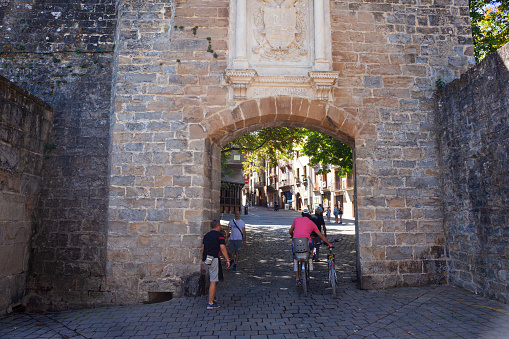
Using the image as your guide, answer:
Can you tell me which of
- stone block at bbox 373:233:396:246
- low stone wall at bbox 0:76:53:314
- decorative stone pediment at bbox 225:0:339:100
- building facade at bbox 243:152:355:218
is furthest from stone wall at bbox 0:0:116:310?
building facade at bbox 243:152:355:218

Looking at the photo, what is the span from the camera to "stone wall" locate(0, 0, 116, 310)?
226 inches

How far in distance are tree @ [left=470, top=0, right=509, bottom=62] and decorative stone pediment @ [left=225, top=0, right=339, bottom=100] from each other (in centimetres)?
555

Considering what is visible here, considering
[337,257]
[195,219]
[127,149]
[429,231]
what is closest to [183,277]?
[195,219]

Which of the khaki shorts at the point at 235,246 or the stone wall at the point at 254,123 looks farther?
the khaki shorts at the point at 235,246

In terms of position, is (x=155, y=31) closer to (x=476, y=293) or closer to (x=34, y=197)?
(x=34, y=197)

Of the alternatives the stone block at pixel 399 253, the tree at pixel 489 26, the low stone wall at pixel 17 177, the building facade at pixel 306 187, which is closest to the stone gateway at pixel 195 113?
the stone block at pixel 399 253

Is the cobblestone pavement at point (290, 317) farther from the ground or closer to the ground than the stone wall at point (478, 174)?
closer to the ground

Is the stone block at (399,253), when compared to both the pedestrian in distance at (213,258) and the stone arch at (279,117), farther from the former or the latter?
the pedestrian in distance at (213,258)

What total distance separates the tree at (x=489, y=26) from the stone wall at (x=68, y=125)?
9432 millimetres

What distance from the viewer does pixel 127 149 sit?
5.90 m

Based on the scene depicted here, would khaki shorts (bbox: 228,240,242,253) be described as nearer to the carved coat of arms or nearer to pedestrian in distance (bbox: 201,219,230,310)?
pedestrian in distance (bbox: 201,219,230,310)

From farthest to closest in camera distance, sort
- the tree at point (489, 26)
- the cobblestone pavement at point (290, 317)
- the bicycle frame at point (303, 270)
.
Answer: the tree at point (489, 26) < the bicycle frame at point (303, 270) < the cobblestone pavement at point (290, 317)

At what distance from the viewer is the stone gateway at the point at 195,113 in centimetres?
570

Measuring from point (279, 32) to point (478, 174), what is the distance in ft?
14.0
